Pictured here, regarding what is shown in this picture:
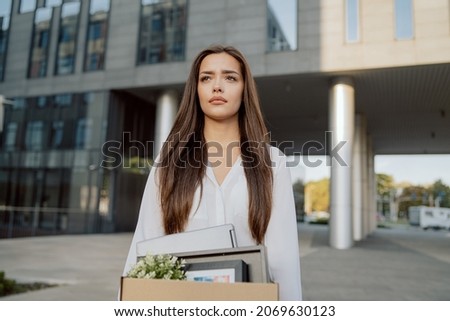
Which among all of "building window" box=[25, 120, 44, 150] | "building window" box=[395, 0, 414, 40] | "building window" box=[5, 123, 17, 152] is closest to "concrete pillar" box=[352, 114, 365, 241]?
"building window" box=[395, 0, 414, 40]

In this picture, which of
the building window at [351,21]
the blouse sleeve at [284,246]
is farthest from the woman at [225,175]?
the building window at [351,21]

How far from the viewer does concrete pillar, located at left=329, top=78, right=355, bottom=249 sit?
1382 centimetres

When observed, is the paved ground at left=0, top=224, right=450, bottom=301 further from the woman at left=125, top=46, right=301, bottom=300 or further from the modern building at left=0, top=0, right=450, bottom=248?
the modern building at left=0, top=0, right=450, bottom=248

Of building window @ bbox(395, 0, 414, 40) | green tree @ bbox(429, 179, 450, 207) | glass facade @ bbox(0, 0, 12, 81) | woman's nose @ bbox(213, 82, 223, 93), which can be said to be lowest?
woman's nose @ bbox(213, 82, 223, 93)

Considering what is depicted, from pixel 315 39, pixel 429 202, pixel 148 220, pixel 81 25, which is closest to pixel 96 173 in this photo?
pixel 81 25

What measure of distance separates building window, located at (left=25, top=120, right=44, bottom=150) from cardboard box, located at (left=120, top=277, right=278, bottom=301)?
19668 mm

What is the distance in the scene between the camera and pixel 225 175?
172cm

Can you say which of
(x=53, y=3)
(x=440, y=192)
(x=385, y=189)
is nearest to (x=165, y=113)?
(x=53, y=3)

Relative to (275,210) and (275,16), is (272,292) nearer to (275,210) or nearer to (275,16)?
(275,210)

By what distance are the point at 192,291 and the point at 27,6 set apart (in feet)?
72.2

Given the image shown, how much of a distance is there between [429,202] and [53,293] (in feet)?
127

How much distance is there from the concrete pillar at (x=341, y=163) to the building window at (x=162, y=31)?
6.37 meters

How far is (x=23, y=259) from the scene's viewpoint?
8.59m

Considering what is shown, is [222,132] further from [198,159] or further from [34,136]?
[34,136]
